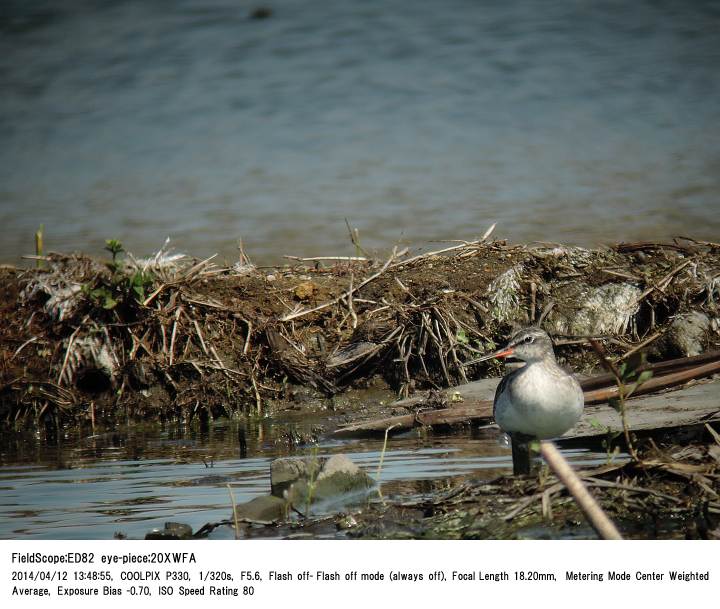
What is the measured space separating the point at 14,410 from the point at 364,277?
11.8ft

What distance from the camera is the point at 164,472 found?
634 centimetres

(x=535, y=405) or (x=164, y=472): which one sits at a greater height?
(x=535, y=405)

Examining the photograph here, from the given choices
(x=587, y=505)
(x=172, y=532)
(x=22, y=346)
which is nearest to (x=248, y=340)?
(x=22, y=346)

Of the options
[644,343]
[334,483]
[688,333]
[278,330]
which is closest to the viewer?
[334,483]

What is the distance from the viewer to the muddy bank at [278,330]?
8.42 meters

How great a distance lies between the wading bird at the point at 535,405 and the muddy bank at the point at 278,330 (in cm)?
289

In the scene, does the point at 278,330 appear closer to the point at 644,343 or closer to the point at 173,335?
the point at 173,335

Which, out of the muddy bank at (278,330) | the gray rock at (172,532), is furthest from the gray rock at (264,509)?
the muddy bank at (278,330)

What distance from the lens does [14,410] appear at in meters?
8.39

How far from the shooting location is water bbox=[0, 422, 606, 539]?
5027mm

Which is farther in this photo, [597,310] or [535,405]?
[597,310]

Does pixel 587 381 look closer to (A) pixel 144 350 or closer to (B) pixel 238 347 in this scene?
(B) pixel 238 347

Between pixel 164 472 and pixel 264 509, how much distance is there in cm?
179

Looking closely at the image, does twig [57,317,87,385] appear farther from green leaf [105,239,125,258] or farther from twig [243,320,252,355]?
twig [243,320,252,355]
